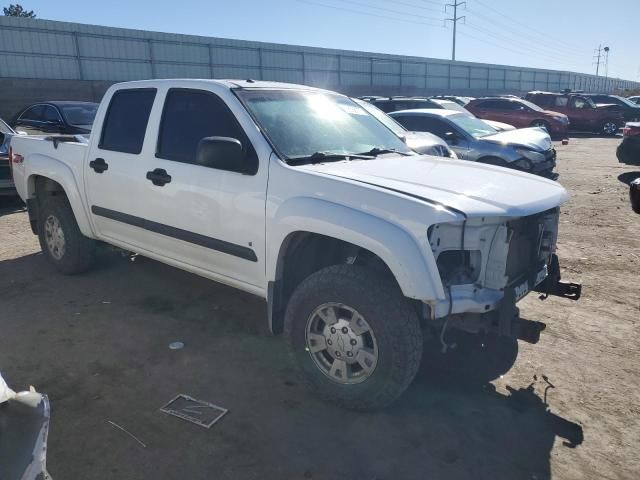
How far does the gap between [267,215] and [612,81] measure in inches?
3172

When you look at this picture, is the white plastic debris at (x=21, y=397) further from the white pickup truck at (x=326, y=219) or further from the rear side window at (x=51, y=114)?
the rear side window at (x=51, y=114)

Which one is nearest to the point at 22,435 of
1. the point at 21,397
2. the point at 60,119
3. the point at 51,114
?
the point at 21,397

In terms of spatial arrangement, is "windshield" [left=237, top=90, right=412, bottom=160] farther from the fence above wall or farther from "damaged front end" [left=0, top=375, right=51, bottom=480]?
the fence above wall

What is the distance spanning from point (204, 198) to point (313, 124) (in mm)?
959

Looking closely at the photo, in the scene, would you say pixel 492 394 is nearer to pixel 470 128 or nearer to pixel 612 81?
pixel 470 128

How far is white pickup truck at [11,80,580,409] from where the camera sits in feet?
9.44

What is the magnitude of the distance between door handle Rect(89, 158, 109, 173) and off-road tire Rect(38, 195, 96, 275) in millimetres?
866

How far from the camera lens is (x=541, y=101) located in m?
23.4

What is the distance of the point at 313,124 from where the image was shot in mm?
3904

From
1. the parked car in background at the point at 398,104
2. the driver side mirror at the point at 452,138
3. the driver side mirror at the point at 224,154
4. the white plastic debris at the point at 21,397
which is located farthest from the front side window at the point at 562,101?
the white plastic debris at the point at 21,397

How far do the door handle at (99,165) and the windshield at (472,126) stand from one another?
6829 millimetres

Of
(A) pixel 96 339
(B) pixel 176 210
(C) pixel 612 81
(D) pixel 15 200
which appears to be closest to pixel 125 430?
(A) pixel 96 339

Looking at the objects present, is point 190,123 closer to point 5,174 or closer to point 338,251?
point 338,251

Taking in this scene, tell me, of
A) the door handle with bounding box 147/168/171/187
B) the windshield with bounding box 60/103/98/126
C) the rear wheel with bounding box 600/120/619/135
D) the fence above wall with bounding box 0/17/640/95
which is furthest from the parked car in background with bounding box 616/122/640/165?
the fence above wall with bounding box 0/17/640/95
